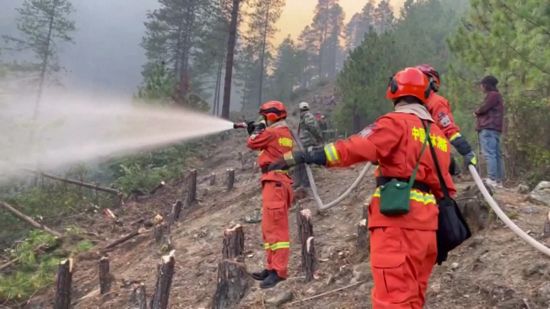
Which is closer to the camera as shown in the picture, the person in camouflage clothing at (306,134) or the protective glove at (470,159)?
the protective glove at (470,159)

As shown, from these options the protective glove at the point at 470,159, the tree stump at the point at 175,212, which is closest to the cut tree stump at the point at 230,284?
the protective glove at the point at 470,159

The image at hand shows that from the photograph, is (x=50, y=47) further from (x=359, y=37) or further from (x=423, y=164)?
(x=359, y=37)

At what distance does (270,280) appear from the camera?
19.0 ft

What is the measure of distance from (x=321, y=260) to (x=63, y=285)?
422 cm

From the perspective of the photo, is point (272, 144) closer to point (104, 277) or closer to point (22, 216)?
point (104, 277)

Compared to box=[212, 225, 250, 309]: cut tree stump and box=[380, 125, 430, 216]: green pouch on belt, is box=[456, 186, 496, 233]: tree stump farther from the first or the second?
box=[380, 125, 430, 216]: green pouch on belt

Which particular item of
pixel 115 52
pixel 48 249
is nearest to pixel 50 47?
pixel 48 249

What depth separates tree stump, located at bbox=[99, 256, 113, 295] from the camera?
302 inches

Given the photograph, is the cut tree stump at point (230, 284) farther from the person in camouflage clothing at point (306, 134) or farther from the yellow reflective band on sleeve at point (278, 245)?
the person in camouflage clothing at point (306, 134)

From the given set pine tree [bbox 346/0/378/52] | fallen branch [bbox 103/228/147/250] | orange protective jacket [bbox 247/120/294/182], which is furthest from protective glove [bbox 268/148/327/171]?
pine tree [bbox 346/0/378/52]

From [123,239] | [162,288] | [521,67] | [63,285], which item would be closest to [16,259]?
[123,239]

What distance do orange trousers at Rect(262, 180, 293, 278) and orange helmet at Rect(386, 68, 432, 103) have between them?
2716 millimetres

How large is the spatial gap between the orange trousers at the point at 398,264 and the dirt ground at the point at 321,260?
172 cm

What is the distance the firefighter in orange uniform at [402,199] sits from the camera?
3.12 metres
